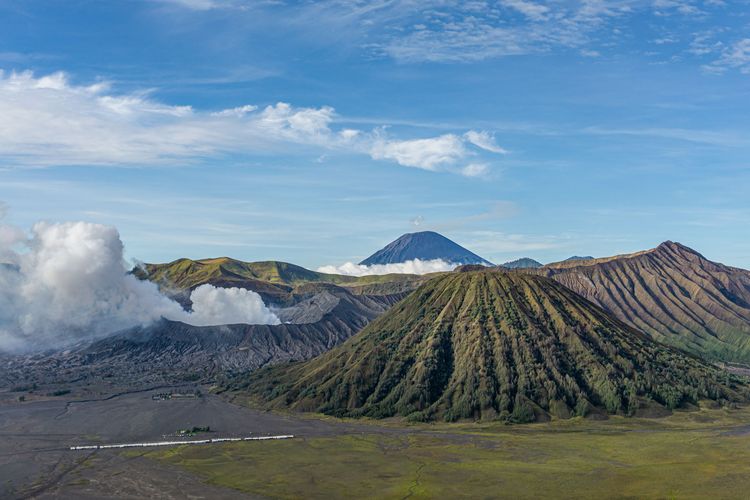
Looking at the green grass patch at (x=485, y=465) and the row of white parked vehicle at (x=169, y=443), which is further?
→ the row of white parked vehicle at (x=169, y=443)

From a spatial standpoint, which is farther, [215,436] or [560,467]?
[215,436]

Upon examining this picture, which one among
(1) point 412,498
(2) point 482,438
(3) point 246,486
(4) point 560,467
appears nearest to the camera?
(1) point 412,498

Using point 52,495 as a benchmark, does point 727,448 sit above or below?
above

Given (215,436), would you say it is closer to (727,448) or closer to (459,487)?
(459,487)

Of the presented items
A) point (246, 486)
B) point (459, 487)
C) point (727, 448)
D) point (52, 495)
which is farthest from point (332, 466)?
point (727, 448)

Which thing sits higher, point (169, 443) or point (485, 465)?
point (485, 465)

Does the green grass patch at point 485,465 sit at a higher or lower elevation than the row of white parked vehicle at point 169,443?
higher

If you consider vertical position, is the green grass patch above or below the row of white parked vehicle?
above

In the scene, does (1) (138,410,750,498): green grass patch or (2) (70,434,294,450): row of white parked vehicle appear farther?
(2) (70,434,294,450): row of white parked vehicle

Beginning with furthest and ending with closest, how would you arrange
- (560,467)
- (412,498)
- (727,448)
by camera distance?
(727,448) → (560,467) → (412,498)

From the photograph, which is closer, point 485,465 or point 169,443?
point 485,465
